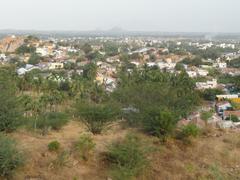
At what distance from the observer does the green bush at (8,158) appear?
436 inches

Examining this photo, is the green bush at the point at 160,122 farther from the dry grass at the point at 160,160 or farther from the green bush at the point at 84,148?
the green bush at the point at 84,148

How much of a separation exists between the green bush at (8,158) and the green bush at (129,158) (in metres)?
2.74

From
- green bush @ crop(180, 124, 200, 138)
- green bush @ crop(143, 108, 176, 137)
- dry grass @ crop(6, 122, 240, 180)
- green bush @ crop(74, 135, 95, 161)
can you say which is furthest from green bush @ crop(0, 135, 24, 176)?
green bush @ crop(180, 124, 200, 138)

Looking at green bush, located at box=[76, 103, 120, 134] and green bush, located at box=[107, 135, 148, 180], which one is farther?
green bush, located at box=[76, 103, 120, 134]

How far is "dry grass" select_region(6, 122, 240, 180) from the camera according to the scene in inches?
475

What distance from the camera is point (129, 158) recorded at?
12336 mm

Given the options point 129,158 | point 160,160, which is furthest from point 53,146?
point 160,160

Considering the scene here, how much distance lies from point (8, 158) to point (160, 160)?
199 inches

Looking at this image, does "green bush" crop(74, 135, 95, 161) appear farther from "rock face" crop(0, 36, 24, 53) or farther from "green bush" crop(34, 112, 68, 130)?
"rock face" crop(0, 36, 24, 53)

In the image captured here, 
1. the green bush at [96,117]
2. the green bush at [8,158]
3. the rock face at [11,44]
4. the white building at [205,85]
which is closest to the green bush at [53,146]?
the green bush at [8,158]

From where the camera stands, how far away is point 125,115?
67.5 ft

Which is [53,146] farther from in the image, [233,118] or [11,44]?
[11,44]

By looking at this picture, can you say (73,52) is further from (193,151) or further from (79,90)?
(193,151)

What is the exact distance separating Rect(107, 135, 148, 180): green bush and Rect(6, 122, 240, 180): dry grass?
1.18ft
